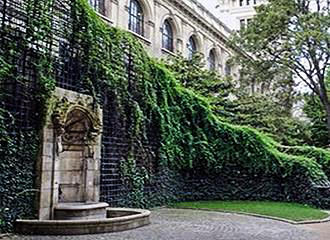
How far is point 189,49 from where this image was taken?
113ft

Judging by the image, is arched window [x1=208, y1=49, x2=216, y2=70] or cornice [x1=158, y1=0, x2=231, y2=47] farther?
arched window [x1=208, y1=49, x2=216, y2=70]

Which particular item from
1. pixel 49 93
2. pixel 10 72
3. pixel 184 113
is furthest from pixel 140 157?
pixel 10 72

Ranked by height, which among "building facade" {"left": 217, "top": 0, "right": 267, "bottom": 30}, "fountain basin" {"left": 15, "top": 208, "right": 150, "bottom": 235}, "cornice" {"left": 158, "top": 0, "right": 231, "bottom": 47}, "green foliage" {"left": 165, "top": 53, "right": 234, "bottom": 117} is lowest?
"fountain basin" {"left": 15, "top": 208, "right": 150, "bottom": 235}

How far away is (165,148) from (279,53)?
14094 mm

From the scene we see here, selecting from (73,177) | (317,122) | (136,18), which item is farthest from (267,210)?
(317,122)

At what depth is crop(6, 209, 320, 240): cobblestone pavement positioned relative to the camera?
9.39 m

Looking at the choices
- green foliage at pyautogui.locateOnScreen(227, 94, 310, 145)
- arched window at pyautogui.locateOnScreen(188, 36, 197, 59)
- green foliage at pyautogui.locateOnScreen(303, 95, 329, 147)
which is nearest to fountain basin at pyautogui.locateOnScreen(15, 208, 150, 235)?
green foliage at pyautogui.locateOnScreen(227, 94, 310, 145)

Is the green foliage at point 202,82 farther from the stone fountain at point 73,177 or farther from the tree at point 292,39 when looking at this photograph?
the stone fountain at point 73,177

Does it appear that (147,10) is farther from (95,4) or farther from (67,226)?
(67,226)

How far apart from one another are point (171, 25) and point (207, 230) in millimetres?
23578

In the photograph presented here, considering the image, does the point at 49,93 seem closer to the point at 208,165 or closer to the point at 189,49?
the point at 208,165

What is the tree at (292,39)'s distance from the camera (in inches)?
1006

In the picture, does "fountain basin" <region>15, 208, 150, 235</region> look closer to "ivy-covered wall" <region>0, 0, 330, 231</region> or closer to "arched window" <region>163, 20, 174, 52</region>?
"ivy-covered wall" <region>0, 0, 330, 231</region>

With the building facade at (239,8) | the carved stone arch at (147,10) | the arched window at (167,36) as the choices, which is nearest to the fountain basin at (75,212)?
the carved stone arch at (147,10)
